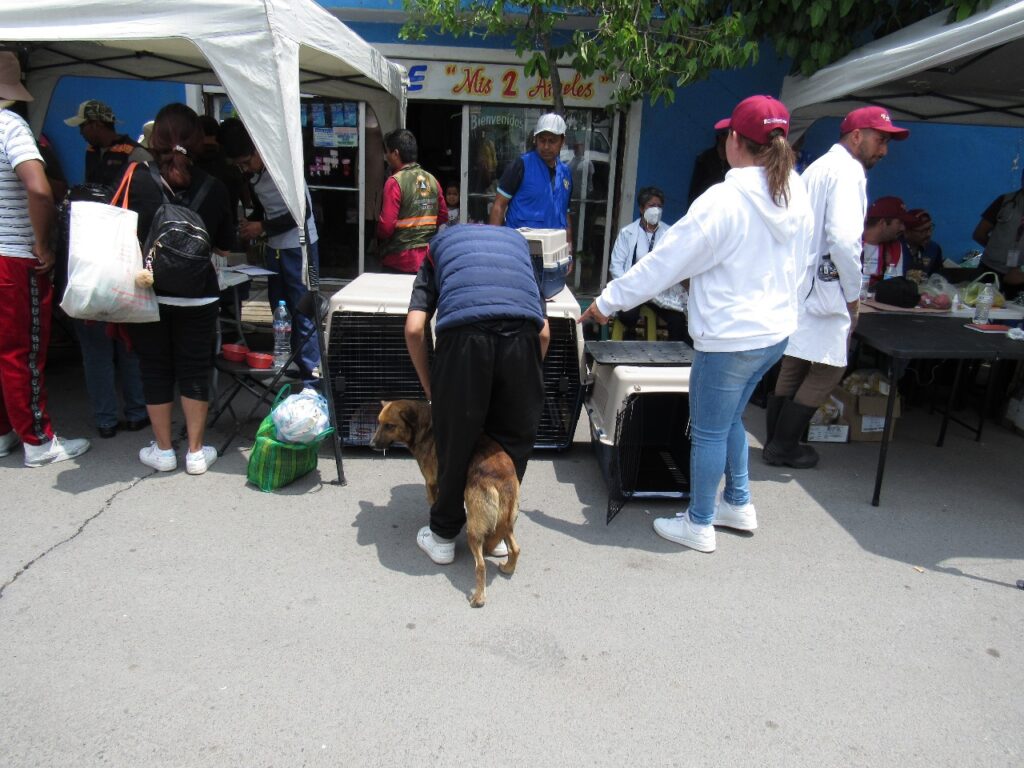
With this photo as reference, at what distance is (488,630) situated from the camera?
9.41 feet

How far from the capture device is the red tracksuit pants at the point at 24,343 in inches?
149

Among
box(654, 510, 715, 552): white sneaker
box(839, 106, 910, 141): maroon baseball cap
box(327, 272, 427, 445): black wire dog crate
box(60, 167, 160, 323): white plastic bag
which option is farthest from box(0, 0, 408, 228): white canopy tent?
box(839, 106, 910, 141): maroon baseball cap

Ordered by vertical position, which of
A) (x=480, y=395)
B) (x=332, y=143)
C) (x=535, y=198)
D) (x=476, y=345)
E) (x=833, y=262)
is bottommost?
(x=480, y=395)

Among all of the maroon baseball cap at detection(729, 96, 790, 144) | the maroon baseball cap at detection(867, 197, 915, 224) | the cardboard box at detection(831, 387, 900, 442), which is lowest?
the cardboard box at detection(831, 387, 900, 442)

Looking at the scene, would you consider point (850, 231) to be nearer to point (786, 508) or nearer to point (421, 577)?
point (786, 508)

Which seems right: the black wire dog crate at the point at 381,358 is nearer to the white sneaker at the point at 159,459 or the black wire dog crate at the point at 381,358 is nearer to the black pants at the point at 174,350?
the black pants at the point at 174,350

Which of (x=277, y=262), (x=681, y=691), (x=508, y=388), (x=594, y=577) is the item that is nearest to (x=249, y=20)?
(x=277, y=262)

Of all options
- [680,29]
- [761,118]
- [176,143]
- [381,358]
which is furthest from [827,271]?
[176,143]

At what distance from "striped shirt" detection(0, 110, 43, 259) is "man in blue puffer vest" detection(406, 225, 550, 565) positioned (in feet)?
7.22

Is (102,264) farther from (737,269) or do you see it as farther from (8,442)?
(737,269)

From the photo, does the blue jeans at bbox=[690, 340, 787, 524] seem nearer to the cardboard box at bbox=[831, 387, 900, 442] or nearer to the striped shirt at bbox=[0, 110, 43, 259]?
the cardboard box at bbox=[831, 387, 900, 442]

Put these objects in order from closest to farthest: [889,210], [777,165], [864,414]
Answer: [777,165] → [864,414] → [889,210]

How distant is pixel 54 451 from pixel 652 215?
4487 millimetres

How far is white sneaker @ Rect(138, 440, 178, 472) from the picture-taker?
4.04m
